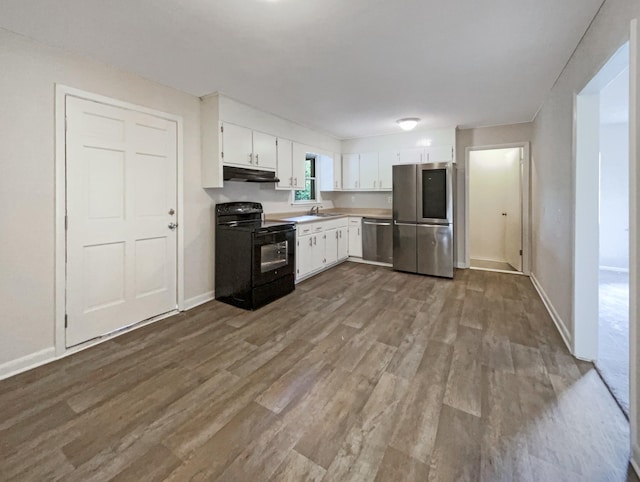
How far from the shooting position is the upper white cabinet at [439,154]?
4824 millimetres

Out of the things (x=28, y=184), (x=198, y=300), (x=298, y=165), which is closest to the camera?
(x=28, y=184)

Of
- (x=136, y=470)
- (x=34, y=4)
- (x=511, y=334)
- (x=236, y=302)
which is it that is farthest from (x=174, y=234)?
(x=511, y=334)

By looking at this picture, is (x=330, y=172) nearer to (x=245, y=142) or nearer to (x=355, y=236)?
(x=355, y=236)

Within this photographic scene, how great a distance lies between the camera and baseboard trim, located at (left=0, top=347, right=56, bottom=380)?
2.11 m

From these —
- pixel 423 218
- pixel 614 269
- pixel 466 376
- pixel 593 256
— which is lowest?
pixel 466 376

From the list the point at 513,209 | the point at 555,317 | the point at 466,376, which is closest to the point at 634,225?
the point at 466,376

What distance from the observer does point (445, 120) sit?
14.6 feet

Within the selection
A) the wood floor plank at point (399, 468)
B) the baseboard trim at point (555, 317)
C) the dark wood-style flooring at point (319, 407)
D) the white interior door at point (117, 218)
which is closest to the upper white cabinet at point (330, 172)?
the white interior door at point (117, 218)

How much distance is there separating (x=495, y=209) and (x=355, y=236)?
2.83 meters

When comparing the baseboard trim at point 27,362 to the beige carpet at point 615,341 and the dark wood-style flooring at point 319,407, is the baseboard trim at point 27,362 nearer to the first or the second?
the dark wood-style flooring at point 319,407

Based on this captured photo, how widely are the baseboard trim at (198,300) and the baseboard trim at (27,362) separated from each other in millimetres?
1202

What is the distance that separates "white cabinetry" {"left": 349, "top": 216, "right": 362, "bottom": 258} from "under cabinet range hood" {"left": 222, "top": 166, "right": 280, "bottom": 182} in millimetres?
2065

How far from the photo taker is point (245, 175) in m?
3.58

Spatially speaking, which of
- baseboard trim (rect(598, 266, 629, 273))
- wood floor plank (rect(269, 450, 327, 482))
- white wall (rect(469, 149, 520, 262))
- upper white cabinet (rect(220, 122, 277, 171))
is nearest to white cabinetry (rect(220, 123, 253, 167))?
upper white cabinet (rect(220, 122, 277, 171))
